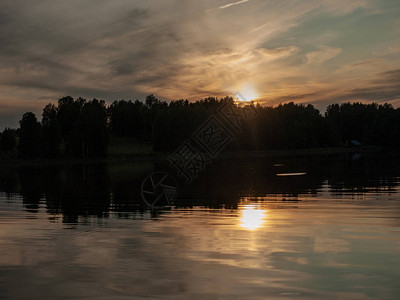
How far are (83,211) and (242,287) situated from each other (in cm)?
1435

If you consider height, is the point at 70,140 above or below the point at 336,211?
above

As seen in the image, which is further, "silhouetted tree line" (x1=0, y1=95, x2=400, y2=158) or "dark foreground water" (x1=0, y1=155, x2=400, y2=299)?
"silhouetted tree line" (x1=0, y1=95, x2=400, y2=158)

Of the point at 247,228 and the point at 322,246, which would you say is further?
the point at 247,228

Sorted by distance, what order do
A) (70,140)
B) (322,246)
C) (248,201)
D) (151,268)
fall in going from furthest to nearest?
1. (70,140)
2. (248,201)
3. (322,246)
4. (151,268)

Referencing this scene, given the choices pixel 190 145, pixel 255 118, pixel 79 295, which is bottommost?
pixel 79 295

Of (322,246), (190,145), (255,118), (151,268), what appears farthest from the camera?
(255,118)

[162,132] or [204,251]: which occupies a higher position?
[162,132]

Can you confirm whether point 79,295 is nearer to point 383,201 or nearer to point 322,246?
point 322,246

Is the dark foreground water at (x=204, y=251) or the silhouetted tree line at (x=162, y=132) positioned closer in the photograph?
the dark foreground water at (x=204, y=251)

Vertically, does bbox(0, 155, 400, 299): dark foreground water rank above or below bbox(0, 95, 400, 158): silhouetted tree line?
below

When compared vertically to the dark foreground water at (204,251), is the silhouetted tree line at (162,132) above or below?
above

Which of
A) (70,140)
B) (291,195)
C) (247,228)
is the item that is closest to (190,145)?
(70,140)

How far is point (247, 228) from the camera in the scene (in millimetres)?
16031

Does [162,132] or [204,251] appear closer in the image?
[204,251]
